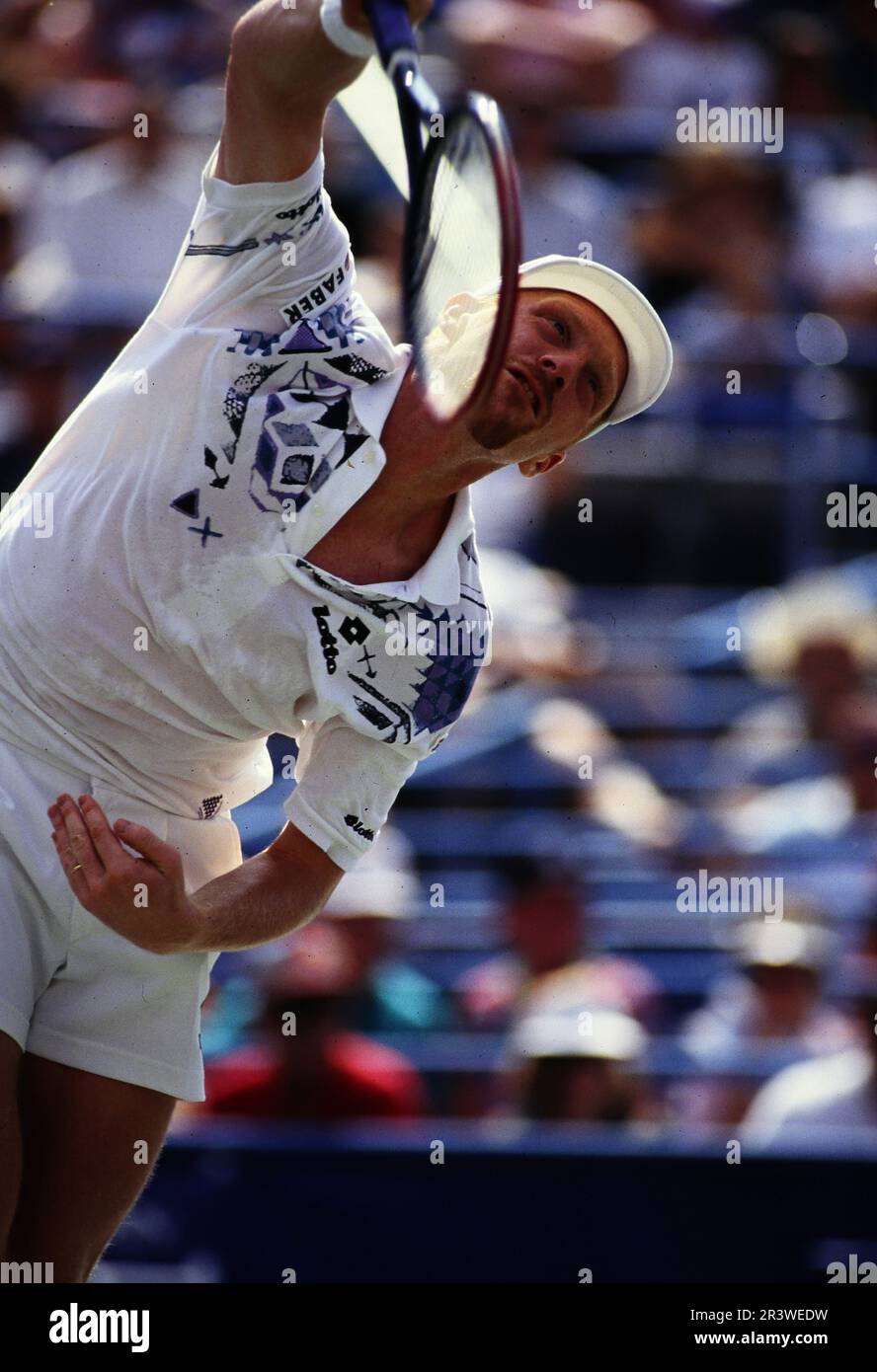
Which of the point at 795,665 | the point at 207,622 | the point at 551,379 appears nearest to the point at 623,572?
the point at 795,665

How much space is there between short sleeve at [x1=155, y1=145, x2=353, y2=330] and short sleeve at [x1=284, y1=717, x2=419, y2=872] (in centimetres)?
41

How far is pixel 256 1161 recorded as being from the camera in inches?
125

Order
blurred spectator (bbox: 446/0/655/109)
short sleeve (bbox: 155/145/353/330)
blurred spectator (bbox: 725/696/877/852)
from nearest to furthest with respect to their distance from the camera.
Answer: short sleeve (bbox: 155/145/353/330) < blurred spectator (bbox: 725/696/877/852) < blurred spectator (bbox: 446/0/655/109)

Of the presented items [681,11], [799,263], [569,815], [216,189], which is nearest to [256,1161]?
[569,815]

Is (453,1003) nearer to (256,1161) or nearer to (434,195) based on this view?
(256,1161)

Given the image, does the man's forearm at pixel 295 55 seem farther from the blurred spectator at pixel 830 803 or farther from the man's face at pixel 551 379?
the blurred spectator at pixel 830 803

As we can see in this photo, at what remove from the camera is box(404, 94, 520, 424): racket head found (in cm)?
151

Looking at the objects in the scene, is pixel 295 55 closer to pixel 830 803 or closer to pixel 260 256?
pixel 260 256

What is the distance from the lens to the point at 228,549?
1813mm

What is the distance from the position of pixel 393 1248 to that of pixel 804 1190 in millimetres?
695

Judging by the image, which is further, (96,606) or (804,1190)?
(804,1190)

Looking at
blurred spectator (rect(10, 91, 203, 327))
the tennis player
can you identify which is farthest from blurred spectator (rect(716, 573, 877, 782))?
the tennis player

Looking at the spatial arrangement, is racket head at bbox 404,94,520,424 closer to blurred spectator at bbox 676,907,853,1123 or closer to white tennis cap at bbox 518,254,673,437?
white tennis cap at bbox 518,254,673,437

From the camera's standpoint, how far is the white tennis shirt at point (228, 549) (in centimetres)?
181
